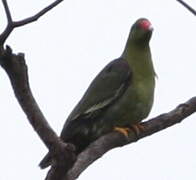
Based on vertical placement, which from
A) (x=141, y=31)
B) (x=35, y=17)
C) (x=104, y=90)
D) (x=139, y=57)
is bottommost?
(x=104, y=90)

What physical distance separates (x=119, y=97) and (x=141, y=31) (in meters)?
0.82

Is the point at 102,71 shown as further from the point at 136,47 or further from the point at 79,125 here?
the point at 79,125

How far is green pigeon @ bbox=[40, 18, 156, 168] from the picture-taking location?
223 inches

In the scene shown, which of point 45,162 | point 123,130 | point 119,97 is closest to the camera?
point 45,162

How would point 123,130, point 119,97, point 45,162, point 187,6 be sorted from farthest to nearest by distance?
point 119,97 → point 123,130 → point 45,162 → point 187,6

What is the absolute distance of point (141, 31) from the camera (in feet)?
21.2

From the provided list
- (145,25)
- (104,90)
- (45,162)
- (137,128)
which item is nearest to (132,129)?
(137,128)

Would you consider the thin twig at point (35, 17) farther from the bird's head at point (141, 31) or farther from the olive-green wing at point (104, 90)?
Answer: the bird's head at point (141, 31)

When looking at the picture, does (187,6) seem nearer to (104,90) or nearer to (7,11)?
(7,11)

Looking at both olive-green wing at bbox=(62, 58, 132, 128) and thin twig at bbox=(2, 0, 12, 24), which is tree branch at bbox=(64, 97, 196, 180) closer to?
olive-green wing at bbox=(62, 58, 132, 128)

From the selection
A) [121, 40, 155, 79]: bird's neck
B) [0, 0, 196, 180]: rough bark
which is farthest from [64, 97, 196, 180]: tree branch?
[121, 40, 155, 79]: bird's neck

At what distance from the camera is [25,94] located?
3.61 meters

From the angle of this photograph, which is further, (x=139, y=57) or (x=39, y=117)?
(x=139, y=57)

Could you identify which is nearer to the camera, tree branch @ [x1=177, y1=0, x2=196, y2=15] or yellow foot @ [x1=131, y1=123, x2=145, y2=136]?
tree branch @ [x1=177, y1=0, x2=196, y2=15]
